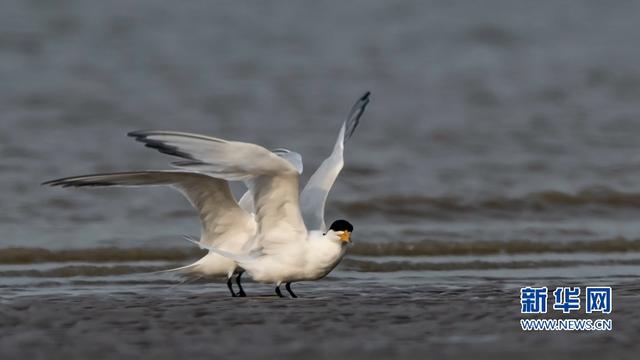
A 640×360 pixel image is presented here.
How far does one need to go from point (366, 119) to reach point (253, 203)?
6.82 metres

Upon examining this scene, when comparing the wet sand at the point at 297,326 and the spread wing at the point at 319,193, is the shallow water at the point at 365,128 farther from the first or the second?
the spread wing at the point at 319,193

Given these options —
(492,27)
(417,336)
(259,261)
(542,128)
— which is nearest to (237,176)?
(259,261)

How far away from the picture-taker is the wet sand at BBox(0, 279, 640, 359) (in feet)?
27.1

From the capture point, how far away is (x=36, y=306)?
9648 mm

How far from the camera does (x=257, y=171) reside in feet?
32.5

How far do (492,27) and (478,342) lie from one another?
13773 mm

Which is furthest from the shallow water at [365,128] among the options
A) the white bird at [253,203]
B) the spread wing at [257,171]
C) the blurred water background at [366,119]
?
the spread wing at [257,171]

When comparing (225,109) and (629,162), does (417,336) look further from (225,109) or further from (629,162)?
(225,109)

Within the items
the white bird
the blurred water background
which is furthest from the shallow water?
the white bird

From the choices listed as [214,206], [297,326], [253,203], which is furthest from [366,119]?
[297,326]

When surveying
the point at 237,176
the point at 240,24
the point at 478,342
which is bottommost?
the point at 478,342

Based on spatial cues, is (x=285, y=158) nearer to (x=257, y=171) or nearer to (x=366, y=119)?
(x=257, y=171)

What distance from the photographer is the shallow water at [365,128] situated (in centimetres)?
1209

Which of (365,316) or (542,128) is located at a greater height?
(542,128)
